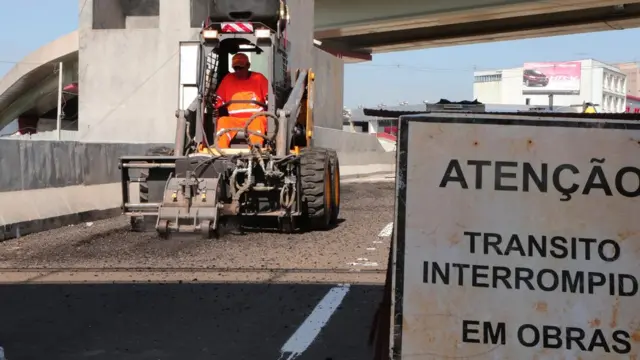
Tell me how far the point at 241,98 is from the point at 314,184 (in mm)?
1935

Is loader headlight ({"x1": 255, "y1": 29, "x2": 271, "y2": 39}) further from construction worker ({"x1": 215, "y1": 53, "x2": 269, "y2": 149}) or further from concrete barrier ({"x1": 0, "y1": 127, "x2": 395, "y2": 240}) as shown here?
concrete barrier ({"x1": 0, "y1": 127, "x2": 395, "y2": 240})

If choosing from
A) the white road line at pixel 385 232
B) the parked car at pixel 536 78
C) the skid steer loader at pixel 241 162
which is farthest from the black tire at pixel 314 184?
the parked car at pixel 536 78

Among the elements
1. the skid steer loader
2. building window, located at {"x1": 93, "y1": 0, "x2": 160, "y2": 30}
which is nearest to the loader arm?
the skid steer loader

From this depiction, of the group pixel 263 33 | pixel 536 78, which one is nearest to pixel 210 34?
pixel 263 33

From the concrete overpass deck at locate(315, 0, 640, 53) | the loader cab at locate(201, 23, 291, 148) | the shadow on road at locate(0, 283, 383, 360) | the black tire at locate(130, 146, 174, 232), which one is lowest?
the shadow on road at locate(0, 283, 383, 360)

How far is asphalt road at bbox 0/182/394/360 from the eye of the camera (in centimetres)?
550

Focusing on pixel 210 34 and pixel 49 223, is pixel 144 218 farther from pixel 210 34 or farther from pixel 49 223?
Result: pixel 210 34

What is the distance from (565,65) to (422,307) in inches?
5390

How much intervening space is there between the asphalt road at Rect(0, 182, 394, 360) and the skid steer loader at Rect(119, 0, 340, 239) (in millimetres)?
404

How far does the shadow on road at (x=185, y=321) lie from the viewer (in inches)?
211

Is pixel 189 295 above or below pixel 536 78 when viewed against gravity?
below

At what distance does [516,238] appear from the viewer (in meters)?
3.34

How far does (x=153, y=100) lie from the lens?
2423 centimetres

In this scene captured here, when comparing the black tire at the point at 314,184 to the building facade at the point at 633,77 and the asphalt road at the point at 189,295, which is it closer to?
the asphalt road at the point at 189,295
